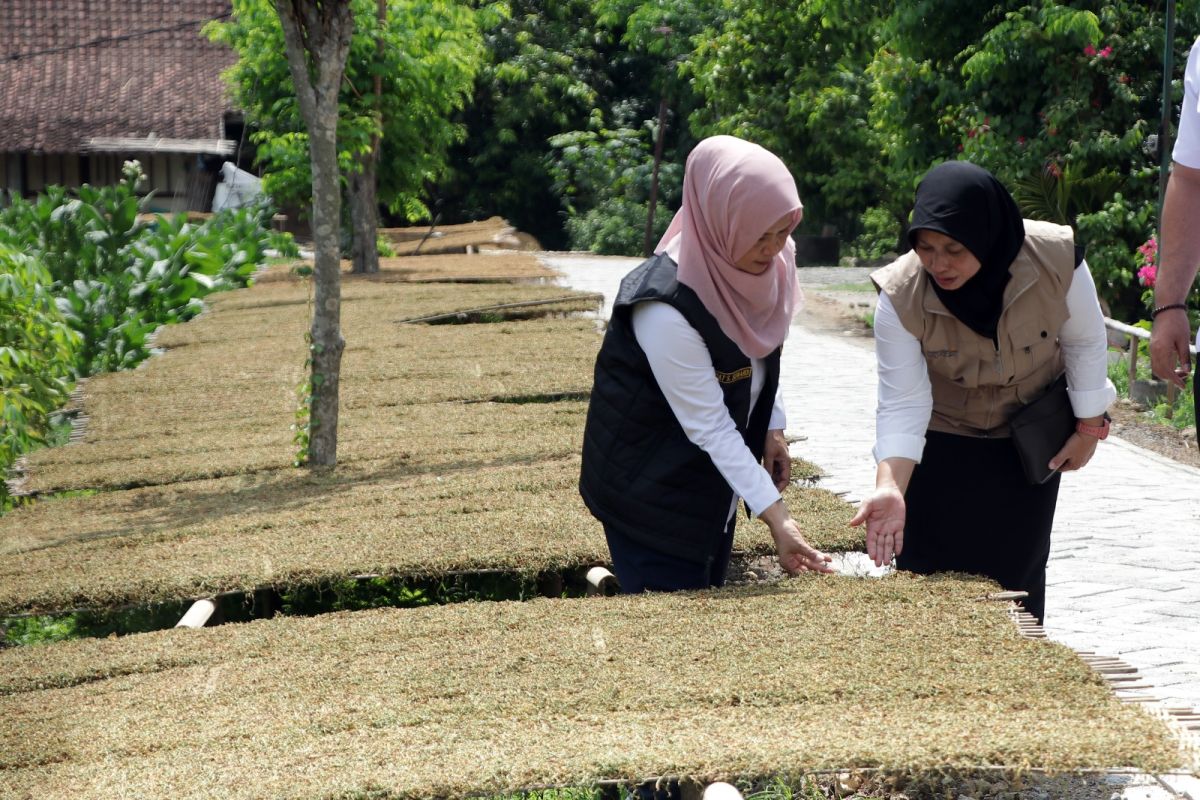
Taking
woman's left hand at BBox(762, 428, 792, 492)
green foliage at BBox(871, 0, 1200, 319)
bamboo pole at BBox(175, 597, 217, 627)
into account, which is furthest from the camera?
green foliage at BBox(871, 0, 1200, 319)

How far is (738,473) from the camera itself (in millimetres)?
2969

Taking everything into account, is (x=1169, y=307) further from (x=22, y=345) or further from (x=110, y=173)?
(x=110, y=173)

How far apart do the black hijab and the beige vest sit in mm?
23

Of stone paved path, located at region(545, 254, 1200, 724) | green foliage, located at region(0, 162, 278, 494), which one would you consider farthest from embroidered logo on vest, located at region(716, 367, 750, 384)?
green foliage, located at region(0, 162, 278, 494)

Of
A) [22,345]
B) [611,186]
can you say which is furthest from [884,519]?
[611,186]

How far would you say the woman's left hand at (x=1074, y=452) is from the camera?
3.21m

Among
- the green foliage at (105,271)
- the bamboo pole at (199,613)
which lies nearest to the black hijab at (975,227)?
the bamboo pole at (199,613)

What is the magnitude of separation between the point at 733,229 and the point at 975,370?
0.68 m

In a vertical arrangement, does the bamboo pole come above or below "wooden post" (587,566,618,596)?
below

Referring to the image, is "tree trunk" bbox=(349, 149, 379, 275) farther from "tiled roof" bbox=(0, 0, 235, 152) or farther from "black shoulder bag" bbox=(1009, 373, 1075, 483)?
"black shoulder bag" bbox=(1009, 373, 1075, 483)

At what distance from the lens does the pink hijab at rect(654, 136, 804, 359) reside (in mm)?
2932

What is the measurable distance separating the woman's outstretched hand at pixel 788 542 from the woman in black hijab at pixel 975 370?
14 centimetres

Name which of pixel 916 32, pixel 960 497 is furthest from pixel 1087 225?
pixel 960 497

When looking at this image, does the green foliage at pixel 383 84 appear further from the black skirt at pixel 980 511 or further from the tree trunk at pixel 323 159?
the black skirt at pixel 980 511
